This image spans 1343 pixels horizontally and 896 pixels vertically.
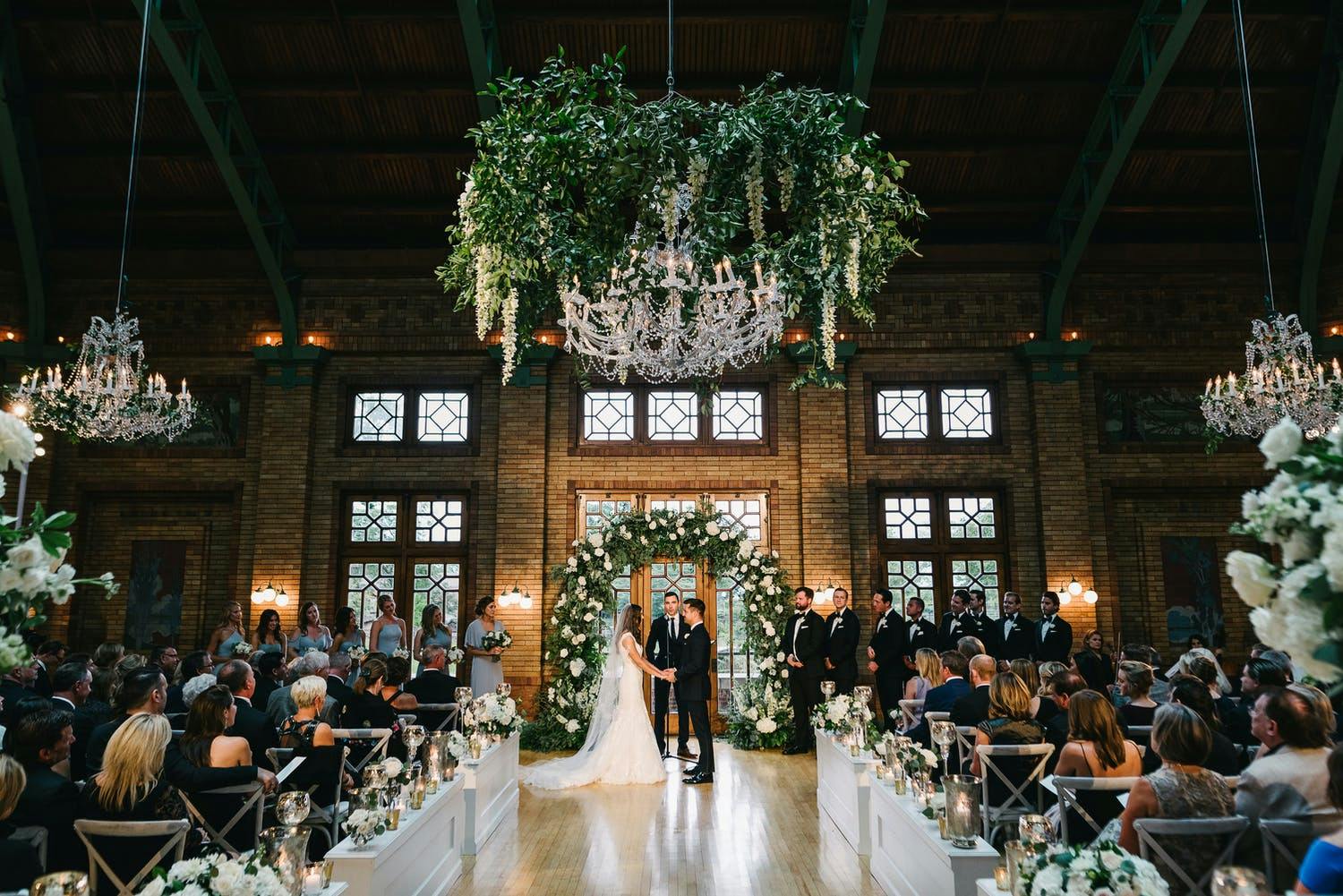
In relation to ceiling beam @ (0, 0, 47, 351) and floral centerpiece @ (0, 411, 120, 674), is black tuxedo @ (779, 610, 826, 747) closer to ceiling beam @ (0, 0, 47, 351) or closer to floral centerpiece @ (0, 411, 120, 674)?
floral centerpiece @ (0, 411, 120, 674)

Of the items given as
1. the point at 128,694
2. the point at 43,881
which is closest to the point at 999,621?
the point at 128,694

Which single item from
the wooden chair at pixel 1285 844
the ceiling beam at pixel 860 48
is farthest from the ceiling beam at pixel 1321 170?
the wooden chair at pixel 1285 844

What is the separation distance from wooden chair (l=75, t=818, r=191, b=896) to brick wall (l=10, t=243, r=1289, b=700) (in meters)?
8.30

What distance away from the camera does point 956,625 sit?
10.6 m

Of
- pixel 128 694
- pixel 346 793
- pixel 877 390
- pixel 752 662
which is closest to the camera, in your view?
pixel 128 694

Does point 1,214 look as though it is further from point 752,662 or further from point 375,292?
point 752,662

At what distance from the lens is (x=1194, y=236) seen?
12883 mm

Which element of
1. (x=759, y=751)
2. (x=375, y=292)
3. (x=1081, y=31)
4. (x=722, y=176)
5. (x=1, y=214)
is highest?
(x=1081, y=31)

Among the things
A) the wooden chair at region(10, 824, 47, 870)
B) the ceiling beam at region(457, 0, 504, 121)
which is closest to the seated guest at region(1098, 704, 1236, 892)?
the wooden chair at region(10, 824, 47, 870)

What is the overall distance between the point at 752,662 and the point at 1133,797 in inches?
340

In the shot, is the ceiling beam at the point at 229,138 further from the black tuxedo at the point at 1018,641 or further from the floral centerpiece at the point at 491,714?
the black tuxedo at the point at 1018,641

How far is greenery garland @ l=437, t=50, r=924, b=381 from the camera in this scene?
16.3ft

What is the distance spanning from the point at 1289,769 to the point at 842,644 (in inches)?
280

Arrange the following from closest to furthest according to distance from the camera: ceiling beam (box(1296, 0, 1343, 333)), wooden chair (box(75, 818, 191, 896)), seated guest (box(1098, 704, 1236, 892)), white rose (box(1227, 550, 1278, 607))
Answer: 1. white rose (box(1227, 550, 1278, 607))
2. seated guest (box(1098, 704, 1236, 892))
3. wooden chair (box(75, 818, 191, 896))
4. ceiling beam (box(1296, 0, 1343, 333))
